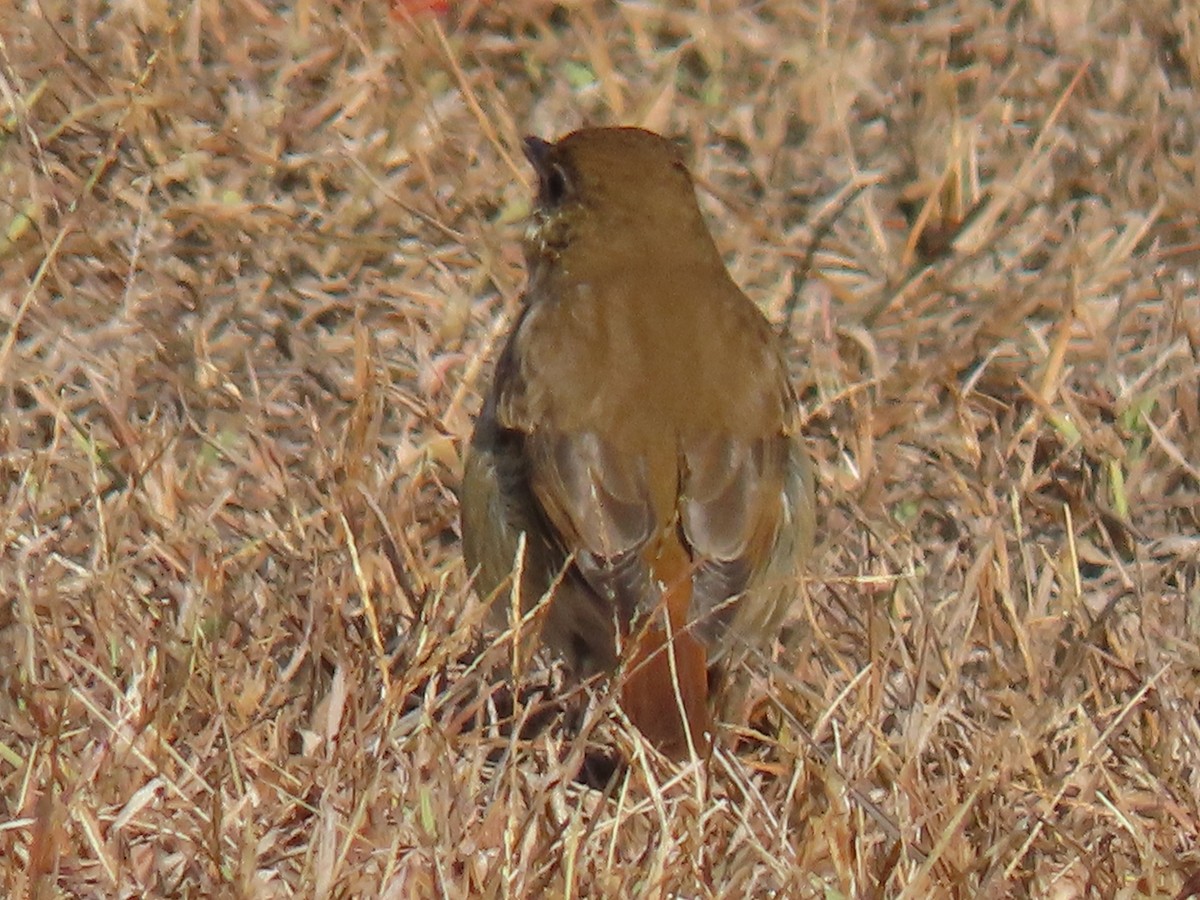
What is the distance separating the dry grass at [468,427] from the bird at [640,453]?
0.12 m

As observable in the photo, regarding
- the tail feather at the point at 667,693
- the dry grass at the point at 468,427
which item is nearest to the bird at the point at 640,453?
the tail feather at the point at 667,693

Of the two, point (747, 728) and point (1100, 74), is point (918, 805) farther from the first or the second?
point (1100, 74)

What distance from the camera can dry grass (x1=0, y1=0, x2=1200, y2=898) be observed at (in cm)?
365

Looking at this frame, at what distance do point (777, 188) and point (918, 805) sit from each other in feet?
6.99

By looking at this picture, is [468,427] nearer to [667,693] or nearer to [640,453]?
[640,453]

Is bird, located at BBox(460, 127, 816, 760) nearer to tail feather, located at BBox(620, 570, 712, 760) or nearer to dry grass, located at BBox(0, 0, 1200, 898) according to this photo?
tail feather, located at BBox(620, 570, 712, 760)

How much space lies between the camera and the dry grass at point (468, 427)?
12.0 feet

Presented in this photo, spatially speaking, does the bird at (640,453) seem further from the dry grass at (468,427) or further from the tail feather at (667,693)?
the dry grass at (468,427)

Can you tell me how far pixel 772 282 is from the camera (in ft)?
17.5

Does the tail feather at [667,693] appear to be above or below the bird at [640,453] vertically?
below

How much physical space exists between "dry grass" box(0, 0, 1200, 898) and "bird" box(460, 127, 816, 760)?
12 centimetres

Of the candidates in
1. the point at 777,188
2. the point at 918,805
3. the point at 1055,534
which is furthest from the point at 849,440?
the point at 918,805

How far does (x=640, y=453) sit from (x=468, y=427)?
31.8 inches

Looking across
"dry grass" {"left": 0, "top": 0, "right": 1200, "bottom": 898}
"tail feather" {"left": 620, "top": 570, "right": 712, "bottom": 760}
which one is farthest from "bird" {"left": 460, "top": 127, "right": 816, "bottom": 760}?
"dry grass" {"left": 0, "top": 0, "right": 1200, "bottom": 898}
